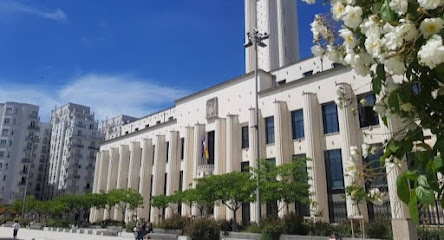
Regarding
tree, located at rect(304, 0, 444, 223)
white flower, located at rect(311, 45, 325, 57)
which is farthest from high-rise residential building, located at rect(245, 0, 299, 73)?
tree, located at rect(304, 0, 444, 223)

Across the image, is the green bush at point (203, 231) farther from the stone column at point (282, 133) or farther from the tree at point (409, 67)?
the tree at point (409, 67)

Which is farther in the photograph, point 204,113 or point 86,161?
point 86,161

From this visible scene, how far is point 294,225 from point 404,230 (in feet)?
42.7

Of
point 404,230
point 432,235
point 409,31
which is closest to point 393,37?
point 409,31

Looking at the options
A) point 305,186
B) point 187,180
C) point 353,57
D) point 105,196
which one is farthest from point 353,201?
point 105,196

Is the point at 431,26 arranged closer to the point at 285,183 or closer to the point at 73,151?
the point at 285,183

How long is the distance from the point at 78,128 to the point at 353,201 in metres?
94.5

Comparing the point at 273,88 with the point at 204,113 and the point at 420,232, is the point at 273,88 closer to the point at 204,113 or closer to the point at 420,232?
the point at 204,113

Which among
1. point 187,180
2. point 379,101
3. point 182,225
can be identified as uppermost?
point 187,180

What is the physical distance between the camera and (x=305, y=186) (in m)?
28.7

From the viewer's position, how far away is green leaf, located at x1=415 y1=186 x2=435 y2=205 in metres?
2.28

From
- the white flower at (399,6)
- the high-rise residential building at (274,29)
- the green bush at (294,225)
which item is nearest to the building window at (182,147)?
the high-rise residential building at (274,29)

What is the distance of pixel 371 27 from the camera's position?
104 inches

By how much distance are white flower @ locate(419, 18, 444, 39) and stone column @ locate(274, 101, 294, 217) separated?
33.2 meters
